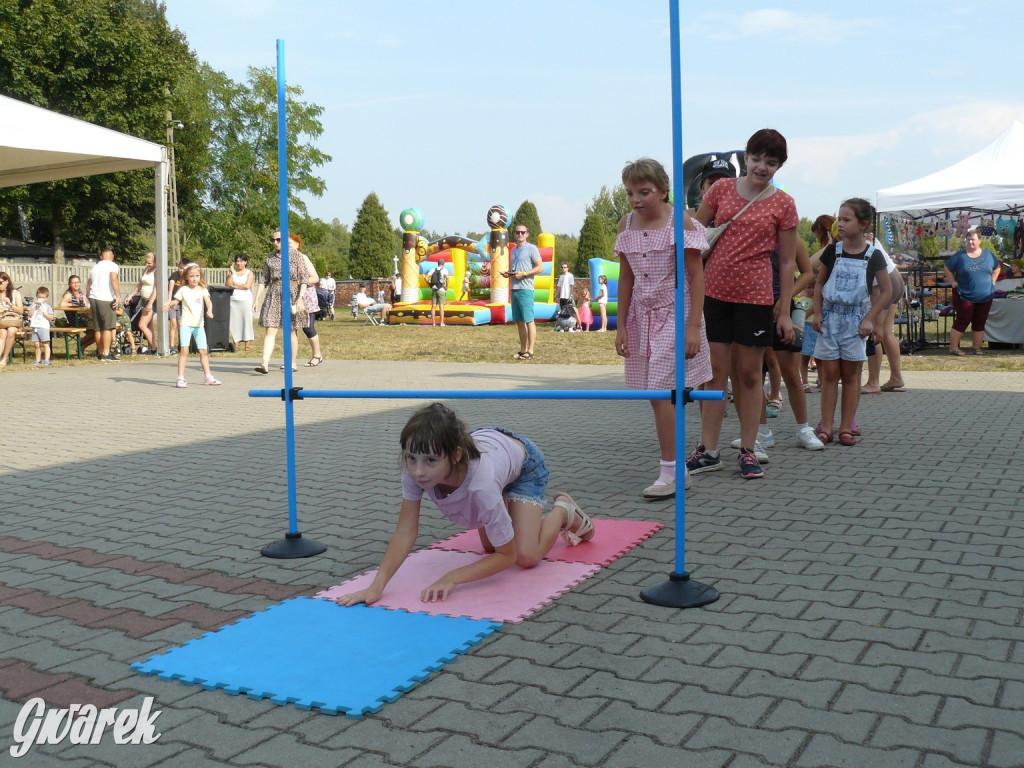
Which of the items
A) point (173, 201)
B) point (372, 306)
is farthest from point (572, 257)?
point (173, 201)

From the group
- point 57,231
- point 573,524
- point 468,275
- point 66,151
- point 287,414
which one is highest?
point 57,231

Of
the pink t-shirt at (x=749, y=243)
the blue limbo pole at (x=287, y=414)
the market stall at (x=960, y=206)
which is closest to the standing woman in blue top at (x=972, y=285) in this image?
the market stall at (x=960, y=206)

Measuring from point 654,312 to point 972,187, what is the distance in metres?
12.5

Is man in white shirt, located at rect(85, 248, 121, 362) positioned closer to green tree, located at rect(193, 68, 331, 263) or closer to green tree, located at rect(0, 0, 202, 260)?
green tree, located at rect(0, 0, 202, 260)

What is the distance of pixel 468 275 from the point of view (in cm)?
3291

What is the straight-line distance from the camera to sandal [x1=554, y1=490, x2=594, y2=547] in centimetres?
444

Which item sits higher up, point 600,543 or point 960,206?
point 960,206

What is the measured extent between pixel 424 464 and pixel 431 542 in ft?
4.25

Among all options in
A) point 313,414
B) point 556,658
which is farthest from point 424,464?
point 313,414

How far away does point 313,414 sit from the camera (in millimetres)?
9922

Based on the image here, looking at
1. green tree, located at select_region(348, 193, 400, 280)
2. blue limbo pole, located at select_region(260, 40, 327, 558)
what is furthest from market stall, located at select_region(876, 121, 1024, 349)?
green tree, located at select_region(348, 193, 400, 280)

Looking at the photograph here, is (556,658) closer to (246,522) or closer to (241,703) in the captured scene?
(241,703)

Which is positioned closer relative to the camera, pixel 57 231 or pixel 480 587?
pixel 480 587

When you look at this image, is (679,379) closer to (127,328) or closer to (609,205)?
(127,328)
